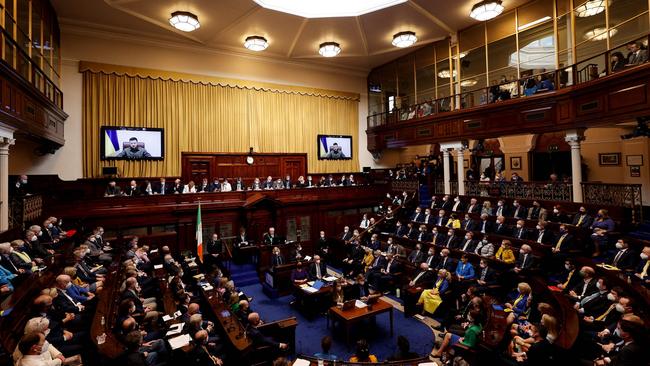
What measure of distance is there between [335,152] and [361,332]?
37.4ft

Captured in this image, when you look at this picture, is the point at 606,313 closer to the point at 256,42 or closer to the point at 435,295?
the point at 435,295

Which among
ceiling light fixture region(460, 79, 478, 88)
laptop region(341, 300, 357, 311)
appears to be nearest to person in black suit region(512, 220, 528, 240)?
laptop region(341, 300, 357, 311)

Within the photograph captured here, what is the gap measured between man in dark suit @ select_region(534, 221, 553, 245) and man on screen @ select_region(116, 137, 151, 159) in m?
13.4

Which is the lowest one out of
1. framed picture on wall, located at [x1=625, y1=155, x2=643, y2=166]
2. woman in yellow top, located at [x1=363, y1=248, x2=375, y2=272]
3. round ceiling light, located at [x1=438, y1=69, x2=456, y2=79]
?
woman in yellow top, located at [x1=363, y1=248, x2=375, y2=272]

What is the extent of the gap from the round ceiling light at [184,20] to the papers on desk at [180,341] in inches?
386

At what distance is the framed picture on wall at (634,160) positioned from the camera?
40.0 ft

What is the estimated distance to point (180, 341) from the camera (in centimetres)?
503

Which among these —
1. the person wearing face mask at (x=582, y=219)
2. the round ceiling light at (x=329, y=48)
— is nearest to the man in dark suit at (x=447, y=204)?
the person wearing face mask at (x=582, y=219)

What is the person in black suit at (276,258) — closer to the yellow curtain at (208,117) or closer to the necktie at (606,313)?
the yellow curtain at (208,117)

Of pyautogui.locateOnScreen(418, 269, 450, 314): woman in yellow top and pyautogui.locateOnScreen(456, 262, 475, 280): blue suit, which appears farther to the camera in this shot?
pyautogui.locateOnScreen(456, 262, 475, 280): blue suit

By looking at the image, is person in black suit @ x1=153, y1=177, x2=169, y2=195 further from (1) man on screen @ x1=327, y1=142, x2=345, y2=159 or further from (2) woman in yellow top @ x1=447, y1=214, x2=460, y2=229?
(2) woman in yellow top @ x1=447, y1=214, x2=460, y2=229

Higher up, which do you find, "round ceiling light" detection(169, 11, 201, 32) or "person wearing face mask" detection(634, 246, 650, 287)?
"round ceiling light" detection(169, 11, 201, 32)

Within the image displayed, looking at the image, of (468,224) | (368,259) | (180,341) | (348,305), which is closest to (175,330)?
(180,341)

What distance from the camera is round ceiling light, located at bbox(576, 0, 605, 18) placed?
31.6 feet
